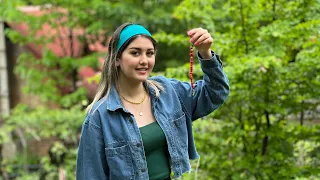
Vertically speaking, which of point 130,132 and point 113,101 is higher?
point 113,101

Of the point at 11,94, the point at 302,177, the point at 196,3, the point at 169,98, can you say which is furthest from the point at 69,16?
the point at 169,98

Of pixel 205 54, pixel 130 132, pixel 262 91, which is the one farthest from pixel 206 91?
pixel 262 91

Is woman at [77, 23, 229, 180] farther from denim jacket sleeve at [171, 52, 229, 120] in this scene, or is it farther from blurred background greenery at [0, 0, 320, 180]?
blurred background greenery at [0, 0, 320, 180]

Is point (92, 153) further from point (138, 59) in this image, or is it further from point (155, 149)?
point (138, 59)

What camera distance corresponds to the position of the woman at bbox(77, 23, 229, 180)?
2.20 meters

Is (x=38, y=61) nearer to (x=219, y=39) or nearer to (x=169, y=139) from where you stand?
(x=219, y=39)

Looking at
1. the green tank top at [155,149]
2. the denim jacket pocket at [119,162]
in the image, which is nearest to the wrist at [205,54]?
the green tank top at [155,149]

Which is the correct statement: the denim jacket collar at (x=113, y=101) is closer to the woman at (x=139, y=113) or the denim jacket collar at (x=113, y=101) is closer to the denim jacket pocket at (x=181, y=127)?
the woman at (x=139, y=113)

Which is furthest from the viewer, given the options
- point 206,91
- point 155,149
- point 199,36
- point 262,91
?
point 262,91

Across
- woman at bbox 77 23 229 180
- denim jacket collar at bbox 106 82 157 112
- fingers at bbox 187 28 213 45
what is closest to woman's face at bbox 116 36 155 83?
woman at bbox 77 23 229 180

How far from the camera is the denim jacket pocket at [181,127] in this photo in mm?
2340

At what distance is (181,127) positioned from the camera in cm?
237

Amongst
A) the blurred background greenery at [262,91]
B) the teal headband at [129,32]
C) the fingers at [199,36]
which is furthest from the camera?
the blurred background greenery at [262,91]

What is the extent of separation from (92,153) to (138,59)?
0.47m
